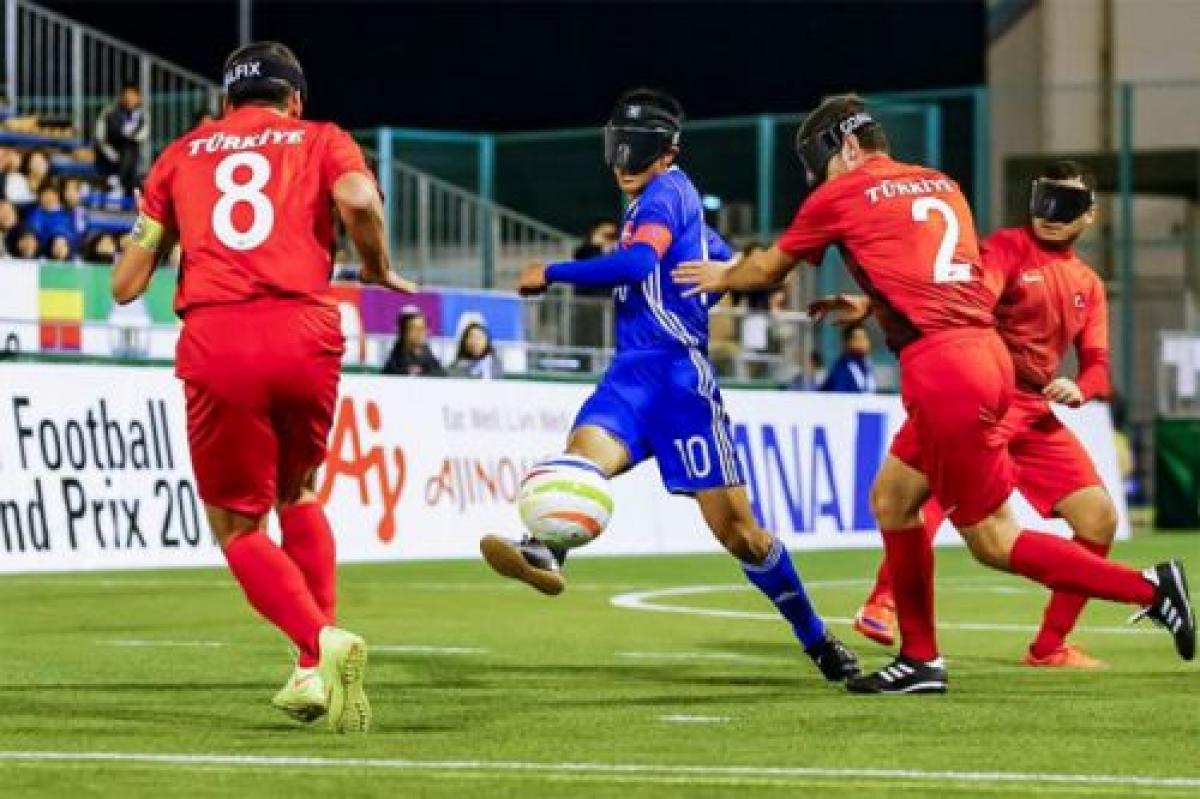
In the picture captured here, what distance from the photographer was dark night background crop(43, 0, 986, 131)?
47.4m

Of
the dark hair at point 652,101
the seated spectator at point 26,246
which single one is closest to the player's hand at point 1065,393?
the dark hair at point 652,101

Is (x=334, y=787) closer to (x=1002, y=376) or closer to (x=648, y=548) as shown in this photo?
(x=1002, y=376)

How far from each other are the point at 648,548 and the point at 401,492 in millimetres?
2877

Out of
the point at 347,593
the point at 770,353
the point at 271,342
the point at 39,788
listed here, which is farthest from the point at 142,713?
the point at 770,353

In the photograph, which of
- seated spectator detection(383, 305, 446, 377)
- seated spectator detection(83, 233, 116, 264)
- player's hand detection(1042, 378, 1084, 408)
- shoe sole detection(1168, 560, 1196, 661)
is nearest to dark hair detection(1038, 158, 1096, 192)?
player's hand detection(1042, 378, 1084, 408)

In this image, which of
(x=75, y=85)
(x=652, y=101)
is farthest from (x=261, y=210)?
(x=75, y=85)

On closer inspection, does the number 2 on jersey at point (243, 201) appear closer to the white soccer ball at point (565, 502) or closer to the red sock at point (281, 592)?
the red sock at point (281, 592)

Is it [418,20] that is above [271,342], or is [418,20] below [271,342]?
above

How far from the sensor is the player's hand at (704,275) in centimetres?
1075

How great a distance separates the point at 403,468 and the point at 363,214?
42.1ft

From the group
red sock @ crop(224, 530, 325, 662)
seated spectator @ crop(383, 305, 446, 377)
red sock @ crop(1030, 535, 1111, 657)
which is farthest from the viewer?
seated spectator @ crop(383, 305, 446, 377)

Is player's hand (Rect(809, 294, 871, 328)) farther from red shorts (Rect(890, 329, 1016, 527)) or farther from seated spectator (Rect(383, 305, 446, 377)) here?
seated spectator (Rect(383, 305, 446, 377))

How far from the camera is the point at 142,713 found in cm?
1003

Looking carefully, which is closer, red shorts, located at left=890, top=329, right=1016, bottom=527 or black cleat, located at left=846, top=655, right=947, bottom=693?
red shorts, located at left=890, top=329, right=1016, bottom=527
